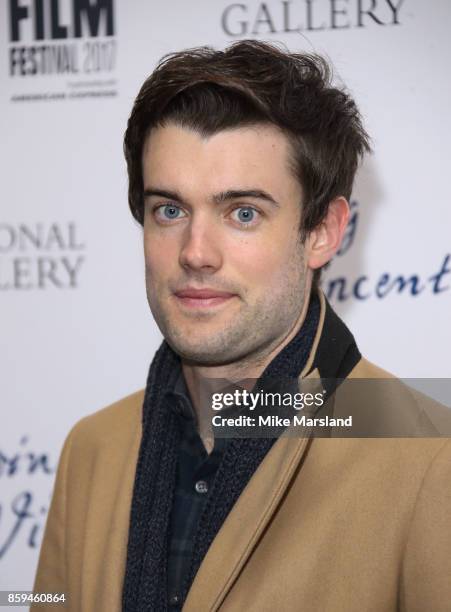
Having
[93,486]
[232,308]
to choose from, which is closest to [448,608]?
[232,308]

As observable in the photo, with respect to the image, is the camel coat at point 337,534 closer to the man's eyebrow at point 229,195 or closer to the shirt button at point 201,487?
the shirt button at point 201,487

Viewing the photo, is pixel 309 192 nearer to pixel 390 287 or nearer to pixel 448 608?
pixel 390 287

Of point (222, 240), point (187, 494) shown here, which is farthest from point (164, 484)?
point (222, 240)

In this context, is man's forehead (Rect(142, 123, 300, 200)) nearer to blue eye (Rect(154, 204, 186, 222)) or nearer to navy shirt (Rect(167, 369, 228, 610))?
blue eye (Rect(154, 204, 186, 222))

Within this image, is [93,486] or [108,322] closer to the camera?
[93,486]

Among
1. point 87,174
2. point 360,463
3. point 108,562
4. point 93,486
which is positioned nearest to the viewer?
point 360,463

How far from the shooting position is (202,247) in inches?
43.1

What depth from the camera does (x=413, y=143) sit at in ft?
4.77

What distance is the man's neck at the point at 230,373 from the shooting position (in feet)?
3.95

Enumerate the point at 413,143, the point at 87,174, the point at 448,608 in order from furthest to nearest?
the point at 87,174 → the point at 413,143 → the point at 448,608

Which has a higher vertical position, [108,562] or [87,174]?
[87,174]

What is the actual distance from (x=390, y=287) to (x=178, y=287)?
518mm

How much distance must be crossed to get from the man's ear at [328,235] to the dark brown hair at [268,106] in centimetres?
2

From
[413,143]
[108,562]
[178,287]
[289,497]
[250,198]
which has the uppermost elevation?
[413,143]
